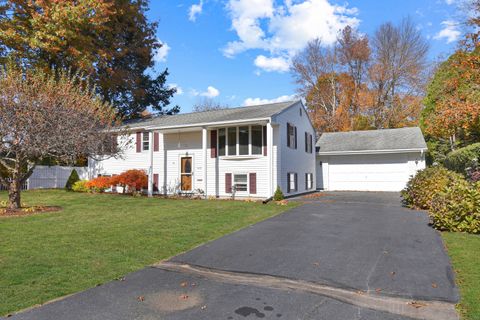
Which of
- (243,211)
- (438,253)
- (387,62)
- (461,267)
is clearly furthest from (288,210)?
(387,62)

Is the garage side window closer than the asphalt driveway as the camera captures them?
No

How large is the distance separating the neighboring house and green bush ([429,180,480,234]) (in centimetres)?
825

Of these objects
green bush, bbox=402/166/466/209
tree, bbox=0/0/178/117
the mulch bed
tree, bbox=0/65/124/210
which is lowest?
the mulch bed

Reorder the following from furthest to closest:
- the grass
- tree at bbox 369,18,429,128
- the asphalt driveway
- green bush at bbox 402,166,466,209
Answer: tree at bbox 369,18,429,128 < green bush at bbox 402,166,466,209 < the grass < the asphalt driveway

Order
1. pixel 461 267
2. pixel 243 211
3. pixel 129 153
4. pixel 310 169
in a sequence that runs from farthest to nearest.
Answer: pixel 310 169
pixel 129 153
pixel 243 211
pixel 461 267

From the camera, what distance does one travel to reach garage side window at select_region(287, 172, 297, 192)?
61.7 ft

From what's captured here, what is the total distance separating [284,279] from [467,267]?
329 cm

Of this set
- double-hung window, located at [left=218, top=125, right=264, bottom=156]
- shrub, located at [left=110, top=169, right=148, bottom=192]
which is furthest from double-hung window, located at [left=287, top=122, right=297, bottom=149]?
shrub, located at [left=110, top=169, right=148, bottom=192]

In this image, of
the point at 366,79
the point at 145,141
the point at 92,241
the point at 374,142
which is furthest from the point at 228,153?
the point at 366,79

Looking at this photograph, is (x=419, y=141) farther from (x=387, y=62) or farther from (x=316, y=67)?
(x=316, y=67)

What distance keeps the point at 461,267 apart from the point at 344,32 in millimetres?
35004

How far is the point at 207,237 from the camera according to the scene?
8320 mm

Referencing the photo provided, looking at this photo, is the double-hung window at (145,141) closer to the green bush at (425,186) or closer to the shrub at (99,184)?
the shrub at (99,184)

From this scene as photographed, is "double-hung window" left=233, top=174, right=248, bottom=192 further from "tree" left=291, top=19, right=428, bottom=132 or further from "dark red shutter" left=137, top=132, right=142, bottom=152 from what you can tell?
"tree" left=291, top=19, right=428, bottom=132
